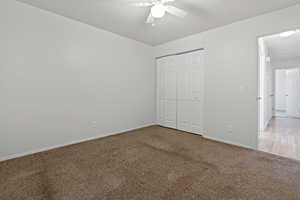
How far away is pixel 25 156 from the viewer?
2.21 meters

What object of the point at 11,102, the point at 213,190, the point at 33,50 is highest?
the point at 33,50

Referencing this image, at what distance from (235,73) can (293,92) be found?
509 centimetres

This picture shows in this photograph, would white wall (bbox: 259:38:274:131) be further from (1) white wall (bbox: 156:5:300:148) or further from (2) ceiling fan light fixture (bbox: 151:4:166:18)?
(2) ceiling fan light fixture (bbox: 151:4:166:18)

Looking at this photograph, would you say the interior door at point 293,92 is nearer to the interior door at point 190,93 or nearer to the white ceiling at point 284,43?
the white ceiling at point 284,43

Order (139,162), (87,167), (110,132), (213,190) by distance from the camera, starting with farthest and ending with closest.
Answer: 1. (110,132)
2. (139,162)
3. (87,167)
4. (213,190)

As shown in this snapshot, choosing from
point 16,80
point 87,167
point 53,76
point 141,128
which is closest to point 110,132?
point 141,128

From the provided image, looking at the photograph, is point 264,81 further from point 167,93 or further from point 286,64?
point 286,64

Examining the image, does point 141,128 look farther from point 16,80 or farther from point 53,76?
point 16,80

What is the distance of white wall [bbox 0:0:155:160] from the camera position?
6.88 ft

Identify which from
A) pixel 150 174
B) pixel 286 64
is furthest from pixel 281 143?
pixel 286 64

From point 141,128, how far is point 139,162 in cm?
189

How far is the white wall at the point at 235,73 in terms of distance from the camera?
2.35m

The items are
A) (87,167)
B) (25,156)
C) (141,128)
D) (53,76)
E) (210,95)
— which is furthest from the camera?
(141,128)

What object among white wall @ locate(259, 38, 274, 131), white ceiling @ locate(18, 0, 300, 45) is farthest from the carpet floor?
white ceiling @ locate(18, 0, 300, 45)
